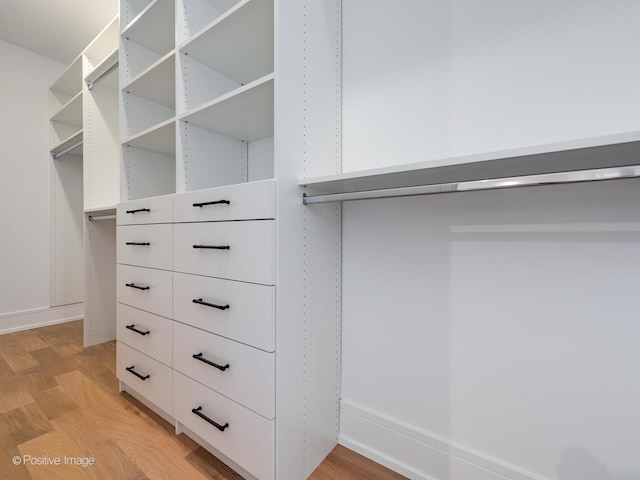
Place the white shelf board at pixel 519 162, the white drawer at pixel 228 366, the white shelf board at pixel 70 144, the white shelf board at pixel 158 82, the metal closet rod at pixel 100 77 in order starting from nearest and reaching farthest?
the white shelf board at pixel 519 162 < the white drawer at pixel 228 366 < the white shelf board at pixel 158 82 < the metal closet rod at pixel 100 77 < the white shelf board at pixel 70 144

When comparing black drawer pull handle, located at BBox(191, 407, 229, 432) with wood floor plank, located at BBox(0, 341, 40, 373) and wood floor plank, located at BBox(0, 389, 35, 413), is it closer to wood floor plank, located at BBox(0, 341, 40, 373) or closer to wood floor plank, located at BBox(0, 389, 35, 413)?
wood floor plank, located at BBox(0, 389, 35, 413)

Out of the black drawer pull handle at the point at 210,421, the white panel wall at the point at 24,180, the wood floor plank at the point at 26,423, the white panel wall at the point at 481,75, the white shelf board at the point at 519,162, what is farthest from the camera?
the white panel wall at the point at 24,180

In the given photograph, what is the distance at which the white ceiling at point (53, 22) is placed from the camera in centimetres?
208

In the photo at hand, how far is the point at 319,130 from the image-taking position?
114cm

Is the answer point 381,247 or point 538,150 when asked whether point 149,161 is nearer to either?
point 381,247

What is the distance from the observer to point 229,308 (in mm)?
1044

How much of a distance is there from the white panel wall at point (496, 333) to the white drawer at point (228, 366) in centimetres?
44

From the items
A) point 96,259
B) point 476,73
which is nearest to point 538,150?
point 476,73

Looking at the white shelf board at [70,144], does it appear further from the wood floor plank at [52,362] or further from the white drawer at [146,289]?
the wood floor plank at [52,362]

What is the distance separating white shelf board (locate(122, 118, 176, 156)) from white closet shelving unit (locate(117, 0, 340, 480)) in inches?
0.6

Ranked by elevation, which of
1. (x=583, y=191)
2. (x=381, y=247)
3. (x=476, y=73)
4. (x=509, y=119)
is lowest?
(x=381, y=247)

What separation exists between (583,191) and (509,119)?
298 millimetres

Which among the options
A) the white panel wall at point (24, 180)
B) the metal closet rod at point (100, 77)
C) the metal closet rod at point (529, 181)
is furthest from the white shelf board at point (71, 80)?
the metal closet rod at point (529, 181)

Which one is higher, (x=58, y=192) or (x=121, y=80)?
(x=121, y=80)
